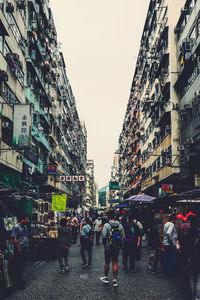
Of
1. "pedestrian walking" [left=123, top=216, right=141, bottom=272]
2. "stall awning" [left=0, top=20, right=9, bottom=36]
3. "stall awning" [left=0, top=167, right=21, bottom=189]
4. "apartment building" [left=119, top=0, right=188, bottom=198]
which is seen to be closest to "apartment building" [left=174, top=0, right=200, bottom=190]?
"apartment building" [left=119, top=0, right=188, bottom=198]

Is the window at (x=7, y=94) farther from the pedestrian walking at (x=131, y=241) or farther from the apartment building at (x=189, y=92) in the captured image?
the apartment building at (x=189, y=92)

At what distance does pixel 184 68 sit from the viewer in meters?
25.6

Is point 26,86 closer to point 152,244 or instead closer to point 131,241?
point 131,241

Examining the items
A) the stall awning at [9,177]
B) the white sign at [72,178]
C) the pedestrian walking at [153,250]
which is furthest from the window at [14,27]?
the white sign at [72,178]

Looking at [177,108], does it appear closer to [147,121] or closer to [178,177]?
[178,177]

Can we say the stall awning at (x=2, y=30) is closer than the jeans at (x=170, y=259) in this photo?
No

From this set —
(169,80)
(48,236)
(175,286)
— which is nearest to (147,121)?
(169,80)

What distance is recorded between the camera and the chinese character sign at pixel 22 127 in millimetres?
18047

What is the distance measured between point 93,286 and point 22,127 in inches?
413

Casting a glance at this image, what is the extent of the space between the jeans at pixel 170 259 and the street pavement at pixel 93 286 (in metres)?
0.25

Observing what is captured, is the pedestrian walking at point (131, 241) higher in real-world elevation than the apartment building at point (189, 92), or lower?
lower

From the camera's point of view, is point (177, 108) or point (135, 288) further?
point (177, 108)

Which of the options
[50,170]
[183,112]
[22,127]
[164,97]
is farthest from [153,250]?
[50,170]

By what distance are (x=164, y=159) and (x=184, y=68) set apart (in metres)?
8.75
